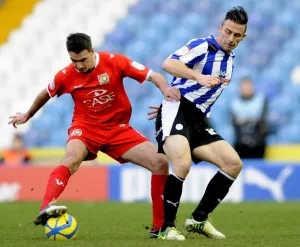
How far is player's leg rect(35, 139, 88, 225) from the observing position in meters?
7.03

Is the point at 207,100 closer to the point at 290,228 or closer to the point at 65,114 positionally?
the point at 290,228

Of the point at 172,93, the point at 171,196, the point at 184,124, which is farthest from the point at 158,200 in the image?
the point at 172,93

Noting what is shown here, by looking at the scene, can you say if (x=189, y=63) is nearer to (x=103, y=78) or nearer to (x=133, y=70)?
(x=133, y=70)

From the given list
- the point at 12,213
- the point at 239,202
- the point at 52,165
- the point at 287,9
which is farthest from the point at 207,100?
the point at 287,9

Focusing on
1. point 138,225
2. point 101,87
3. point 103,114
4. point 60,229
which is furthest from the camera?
point 138,225

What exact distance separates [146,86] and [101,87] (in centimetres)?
1066

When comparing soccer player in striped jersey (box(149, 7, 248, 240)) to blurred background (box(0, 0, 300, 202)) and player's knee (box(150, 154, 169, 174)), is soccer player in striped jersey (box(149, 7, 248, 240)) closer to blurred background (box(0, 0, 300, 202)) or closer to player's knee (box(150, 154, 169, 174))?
player's knee (box(150, 154, 169, 174))

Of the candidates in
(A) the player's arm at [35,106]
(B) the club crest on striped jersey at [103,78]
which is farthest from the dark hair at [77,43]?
(A) the player's arm at [35,106]

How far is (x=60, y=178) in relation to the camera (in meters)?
7.35

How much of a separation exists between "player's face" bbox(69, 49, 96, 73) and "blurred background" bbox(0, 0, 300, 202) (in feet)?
19.1

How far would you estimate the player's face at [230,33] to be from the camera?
23.8ft

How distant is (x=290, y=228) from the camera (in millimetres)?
8344

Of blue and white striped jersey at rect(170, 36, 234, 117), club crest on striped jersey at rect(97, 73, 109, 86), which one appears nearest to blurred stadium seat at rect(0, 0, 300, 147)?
blue and white striped jersey at rect(170, 36, 234, 117)

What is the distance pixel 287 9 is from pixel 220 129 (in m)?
3.98
